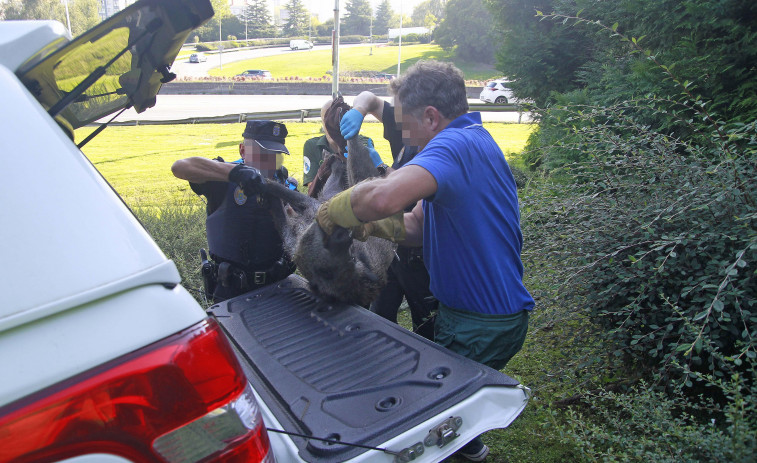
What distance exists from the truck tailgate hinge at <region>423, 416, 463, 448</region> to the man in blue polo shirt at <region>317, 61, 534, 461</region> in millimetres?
735

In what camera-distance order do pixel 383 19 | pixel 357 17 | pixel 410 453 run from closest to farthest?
pixel 410 453 < pixel 357 17 < pixel 383 19

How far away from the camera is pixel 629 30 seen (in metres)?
5.11

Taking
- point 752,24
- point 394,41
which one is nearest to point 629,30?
point 752,24

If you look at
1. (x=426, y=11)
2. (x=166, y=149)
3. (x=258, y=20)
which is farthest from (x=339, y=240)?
(x=426, y=11)

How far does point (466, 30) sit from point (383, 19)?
43459 mm

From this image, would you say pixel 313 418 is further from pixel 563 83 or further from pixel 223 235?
pixel 563 83

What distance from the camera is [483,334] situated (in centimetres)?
233

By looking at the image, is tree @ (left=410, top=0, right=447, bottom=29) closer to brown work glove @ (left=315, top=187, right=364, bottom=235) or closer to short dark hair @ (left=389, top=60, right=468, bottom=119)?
short dark hair @ (left=389, top=60, right=468, bottom=119)

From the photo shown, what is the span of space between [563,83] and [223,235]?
626cm

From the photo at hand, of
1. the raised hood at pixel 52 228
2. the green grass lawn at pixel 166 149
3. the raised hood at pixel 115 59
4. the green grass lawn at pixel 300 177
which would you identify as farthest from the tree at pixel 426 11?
the raised hood at pixel 52 228

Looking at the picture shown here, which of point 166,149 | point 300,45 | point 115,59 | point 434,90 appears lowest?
point 166,149

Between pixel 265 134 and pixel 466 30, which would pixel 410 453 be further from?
pixel 466 30

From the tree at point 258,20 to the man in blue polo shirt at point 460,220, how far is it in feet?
285

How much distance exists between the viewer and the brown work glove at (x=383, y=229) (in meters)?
2.23
